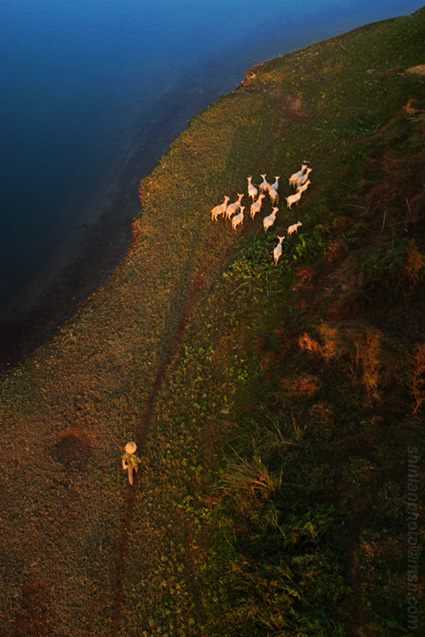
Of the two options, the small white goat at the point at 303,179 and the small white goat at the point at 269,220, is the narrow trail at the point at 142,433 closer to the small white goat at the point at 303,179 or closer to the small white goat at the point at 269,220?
the small white goat at the point at 269,220

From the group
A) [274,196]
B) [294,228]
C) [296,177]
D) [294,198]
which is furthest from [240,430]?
[296,177]

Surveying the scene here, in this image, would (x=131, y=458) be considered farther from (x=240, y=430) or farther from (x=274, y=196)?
(x=274, y=196)

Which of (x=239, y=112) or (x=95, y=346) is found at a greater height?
(x=239, y=112)

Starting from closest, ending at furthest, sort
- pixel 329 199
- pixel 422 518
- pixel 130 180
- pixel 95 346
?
1. pixel 422 518
2. pixel 95 346
3. pixel 329 199
4. pixel 130 180

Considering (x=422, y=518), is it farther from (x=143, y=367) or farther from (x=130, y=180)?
(x=130, y=180)

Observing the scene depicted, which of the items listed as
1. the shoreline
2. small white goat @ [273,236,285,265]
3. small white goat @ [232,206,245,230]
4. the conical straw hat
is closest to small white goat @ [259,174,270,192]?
small white goat @ [232,206,245,230]

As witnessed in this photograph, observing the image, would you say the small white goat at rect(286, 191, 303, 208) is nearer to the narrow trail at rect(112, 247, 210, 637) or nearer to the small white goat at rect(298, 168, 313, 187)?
the small white goat at rect(298, 168, 313, 187)

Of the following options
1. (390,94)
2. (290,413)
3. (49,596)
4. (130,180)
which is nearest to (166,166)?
(130,180)
